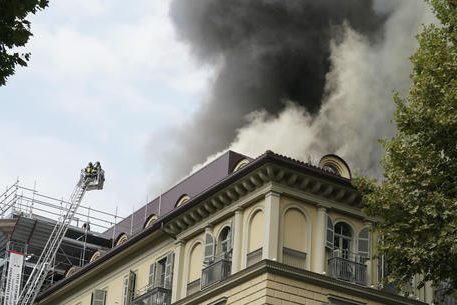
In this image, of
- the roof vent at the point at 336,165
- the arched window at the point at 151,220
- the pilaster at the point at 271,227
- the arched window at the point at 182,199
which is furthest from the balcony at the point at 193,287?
the roof vent at the point at 336,165

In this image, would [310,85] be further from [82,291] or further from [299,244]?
[299,244]

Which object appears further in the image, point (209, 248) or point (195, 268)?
point (195, 268)

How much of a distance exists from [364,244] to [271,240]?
14.6 ft

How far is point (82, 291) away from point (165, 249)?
8.49 meters

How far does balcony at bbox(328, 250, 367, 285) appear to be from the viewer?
3772 centimetres

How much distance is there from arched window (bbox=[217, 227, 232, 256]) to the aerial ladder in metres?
18.3

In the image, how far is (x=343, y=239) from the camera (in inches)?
1544

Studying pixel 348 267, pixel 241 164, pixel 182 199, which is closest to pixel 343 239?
pixel 348 267

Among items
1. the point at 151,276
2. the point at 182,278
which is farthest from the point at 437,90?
the point at 151,276

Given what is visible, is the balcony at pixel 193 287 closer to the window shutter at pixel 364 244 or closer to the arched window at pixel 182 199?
the arched window at pixel 182 199

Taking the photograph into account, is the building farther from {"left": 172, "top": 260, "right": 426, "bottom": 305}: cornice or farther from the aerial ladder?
the aerial ladder

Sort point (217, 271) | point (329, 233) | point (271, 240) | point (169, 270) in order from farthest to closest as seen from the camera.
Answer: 1. point (169, 270)
2. point (217, 271)
3. point (329, 233)
4. point (271, 240)

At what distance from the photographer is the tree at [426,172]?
28.6 metres

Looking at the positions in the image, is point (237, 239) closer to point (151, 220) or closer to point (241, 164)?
point (241, 164)
